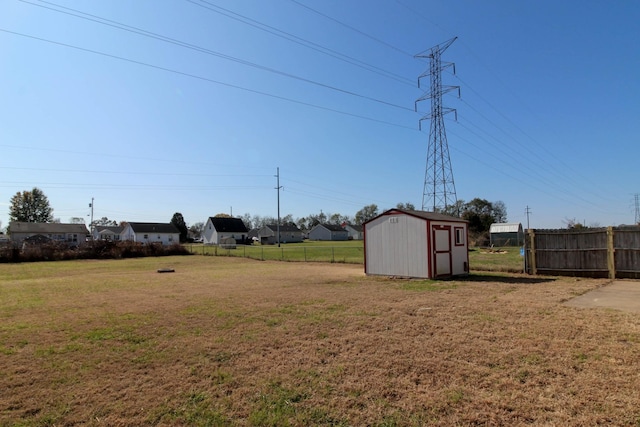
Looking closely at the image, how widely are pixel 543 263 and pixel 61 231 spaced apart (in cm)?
6568

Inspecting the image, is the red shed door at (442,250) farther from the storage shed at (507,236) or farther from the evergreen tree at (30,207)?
the evergreen tree at (30,207)

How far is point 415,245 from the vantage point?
46.7ft

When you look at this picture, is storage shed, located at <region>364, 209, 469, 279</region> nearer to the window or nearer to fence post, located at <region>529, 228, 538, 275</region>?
the window

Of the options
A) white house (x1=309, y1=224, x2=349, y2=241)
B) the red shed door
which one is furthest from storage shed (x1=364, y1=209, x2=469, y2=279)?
white house (x1=309, y1=224, x2=349, y2=241)

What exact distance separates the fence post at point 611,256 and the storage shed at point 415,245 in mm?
4798

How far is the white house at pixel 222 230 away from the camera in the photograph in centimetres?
6894

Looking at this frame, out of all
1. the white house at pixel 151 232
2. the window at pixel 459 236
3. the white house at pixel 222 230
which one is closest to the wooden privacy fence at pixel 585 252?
the window at pixel 459 236

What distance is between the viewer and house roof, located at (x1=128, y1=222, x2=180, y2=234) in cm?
6456

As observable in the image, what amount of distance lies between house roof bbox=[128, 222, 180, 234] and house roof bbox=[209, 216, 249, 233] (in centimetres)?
746

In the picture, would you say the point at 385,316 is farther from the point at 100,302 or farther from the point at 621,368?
the point at 100,302

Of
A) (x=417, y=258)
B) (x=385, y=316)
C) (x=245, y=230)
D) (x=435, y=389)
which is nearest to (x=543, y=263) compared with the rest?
(x=417, y=258)

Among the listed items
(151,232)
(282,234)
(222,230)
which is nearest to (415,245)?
(222,230)

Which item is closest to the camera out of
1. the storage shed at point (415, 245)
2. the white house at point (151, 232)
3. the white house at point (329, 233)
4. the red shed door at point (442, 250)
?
the storage shed at point (415, 245)

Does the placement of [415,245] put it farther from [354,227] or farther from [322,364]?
[354,227]
